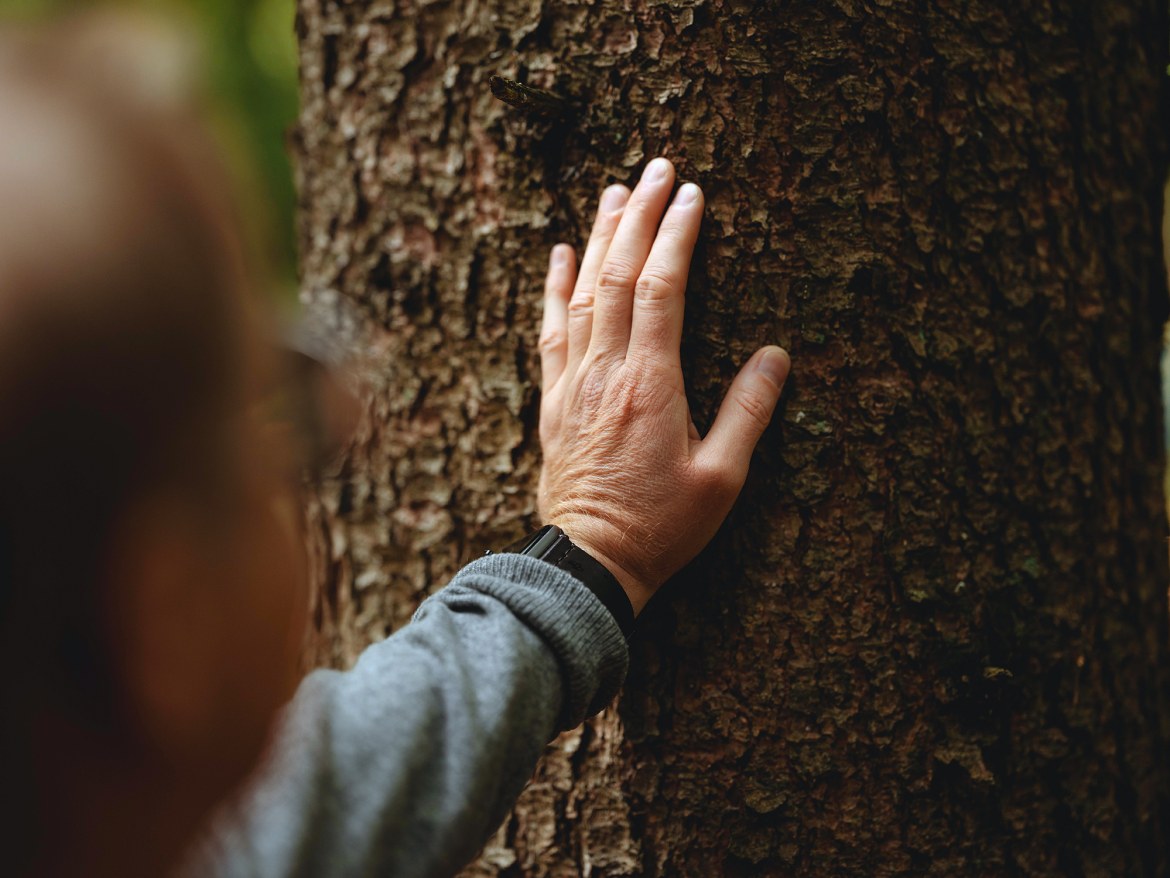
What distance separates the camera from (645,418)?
3.83 feet

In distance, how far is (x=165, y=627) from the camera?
67cm

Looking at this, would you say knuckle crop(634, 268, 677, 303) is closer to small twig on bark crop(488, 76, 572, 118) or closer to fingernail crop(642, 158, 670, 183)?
fingernail crop(642, 158, 670, 183)

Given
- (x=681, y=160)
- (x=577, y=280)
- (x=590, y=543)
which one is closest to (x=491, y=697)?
(x=590, y=543)

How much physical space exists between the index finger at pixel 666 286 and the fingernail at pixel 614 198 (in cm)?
9

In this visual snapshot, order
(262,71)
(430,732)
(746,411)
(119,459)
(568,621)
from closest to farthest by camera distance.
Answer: (119,459) < (430,732) < (568,621) < (746,411) < (262,71)

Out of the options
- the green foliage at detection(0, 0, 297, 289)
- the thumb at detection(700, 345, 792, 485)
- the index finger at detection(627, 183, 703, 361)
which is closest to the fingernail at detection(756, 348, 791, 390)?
the thumb at detection(700, 345, 792, 485)

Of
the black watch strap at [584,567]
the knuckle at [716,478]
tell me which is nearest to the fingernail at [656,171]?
the knuckle at [716,478]

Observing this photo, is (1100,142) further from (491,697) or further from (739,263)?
(491,697)

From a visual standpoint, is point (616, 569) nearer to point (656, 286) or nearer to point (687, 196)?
point (656, 286)

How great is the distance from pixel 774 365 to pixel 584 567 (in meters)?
0.41

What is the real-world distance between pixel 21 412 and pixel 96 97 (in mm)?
266

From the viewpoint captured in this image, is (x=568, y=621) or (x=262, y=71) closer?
(x=568, y=621)

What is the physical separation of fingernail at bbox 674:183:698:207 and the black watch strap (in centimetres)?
51

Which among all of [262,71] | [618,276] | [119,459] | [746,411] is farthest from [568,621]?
[262,71]
